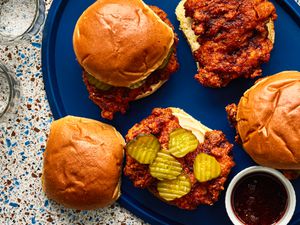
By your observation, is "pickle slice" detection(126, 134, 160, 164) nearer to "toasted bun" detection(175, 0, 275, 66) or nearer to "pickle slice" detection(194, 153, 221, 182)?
"pickle slice" detection(194, 153, 221, 182)

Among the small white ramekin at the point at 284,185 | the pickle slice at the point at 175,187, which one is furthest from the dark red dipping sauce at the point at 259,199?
the pickle slice at the point at 175,187

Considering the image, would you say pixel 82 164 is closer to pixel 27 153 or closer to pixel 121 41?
pixel 27 153

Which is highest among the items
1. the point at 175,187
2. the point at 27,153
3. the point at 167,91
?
the point at 167,91

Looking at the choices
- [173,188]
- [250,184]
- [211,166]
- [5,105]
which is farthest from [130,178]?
[5,105]

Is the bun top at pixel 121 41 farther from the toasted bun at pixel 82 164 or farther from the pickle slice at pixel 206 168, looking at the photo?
the pickle slice at pixel 206 168

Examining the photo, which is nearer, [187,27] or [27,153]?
[187,27]

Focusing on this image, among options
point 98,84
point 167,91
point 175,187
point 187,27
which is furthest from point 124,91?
point 175,187

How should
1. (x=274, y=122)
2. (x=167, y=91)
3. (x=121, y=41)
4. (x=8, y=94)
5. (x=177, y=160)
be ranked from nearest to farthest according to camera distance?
(x=274, y=122) → (x=121, y=41) → (x=177, y=160) → (x=167, y=91) → (x=8, y=94)
